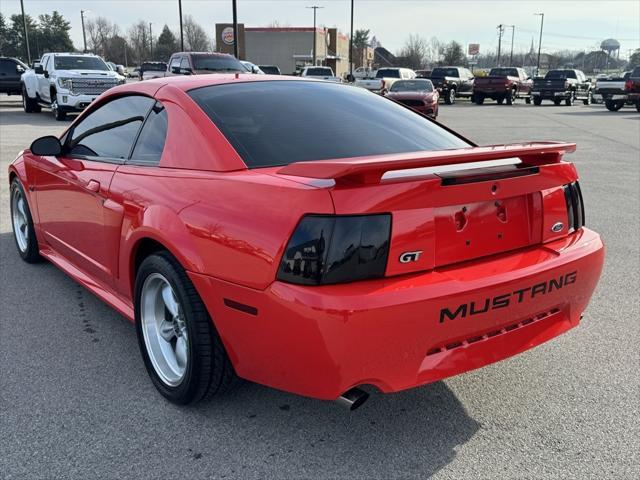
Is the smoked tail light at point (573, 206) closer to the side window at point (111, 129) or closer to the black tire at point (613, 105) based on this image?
the side window at point (111, 129)

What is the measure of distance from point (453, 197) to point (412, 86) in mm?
20531

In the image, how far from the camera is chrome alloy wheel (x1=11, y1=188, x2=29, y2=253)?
16.6ft

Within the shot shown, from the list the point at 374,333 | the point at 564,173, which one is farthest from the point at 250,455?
the point at 564,173

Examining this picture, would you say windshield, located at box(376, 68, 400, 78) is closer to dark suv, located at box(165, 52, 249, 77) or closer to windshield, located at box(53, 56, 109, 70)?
dark suv, located at box(165, 52, 249, 77)

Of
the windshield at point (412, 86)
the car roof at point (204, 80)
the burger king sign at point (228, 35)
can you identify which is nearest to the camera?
the car roof at point (204, 80)

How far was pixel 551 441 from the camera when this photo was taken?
2629 millimetres

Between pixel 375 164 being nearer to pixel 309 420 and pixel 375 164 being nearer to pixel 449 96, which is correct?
pixel 309 420

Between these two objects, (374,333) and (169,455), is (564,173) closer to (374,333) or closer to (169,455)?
(374,333)

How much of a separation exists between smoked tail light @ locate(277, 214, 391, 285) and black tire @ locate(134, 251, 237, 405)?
1.85ft

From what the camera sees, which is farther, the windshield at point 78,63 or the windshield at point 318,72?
the windshield at point 318,72

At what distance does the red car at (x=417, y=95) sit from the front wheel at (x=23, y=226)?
15918 mm

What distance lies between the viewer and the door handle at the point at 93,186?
345 cm

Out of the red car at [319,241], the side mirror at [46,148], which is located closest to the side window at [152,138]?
the red car at [319,241]

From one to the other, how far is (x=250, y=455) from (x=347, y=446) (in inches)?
16.3
